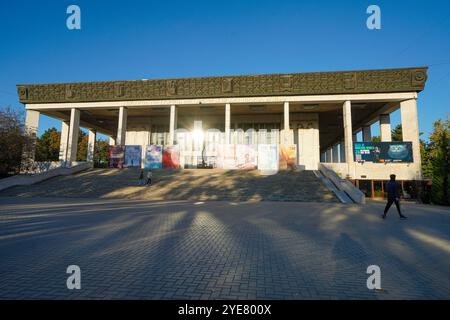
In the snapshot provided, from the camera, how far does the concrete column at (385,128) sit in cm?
2792

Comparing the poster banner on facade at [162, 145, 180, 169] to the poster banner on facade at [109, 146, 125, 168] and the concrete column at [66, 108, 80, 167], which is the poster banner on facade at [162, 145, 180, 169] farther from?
the concrete column at [66, 108, 80, 167]

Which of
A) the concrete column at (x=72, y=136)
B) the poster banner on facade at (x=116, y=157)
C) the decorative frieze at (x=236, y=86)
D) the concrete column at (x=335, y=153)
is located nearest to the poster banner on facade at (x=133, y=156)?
the poster banner on facade at (x=116, y=157)

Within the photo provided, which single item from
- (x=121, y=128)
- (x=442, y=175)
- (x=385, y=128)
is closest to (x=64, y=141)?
(x=121, y=128)

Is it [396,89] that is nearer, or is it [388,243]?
[388,243]

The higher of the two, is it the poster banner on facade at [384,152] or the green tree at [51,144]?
the green tree at [51,144]

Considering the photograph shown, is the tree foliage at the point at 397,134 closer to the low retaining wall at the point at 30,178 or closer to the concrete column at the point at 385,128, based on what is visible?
the concrete column at the point at 385,128

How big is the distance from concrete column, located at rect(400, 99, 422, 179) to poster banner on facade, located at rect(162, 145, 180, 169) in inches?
964

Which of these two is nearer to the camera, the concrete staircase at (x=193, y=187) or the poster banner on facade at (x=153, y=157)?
the concrete staircase at (x=193, y=187)

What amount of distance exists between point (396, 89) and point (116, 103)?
3247 cm

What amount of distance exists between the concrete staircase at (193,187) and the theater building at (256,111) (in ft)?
22.2
